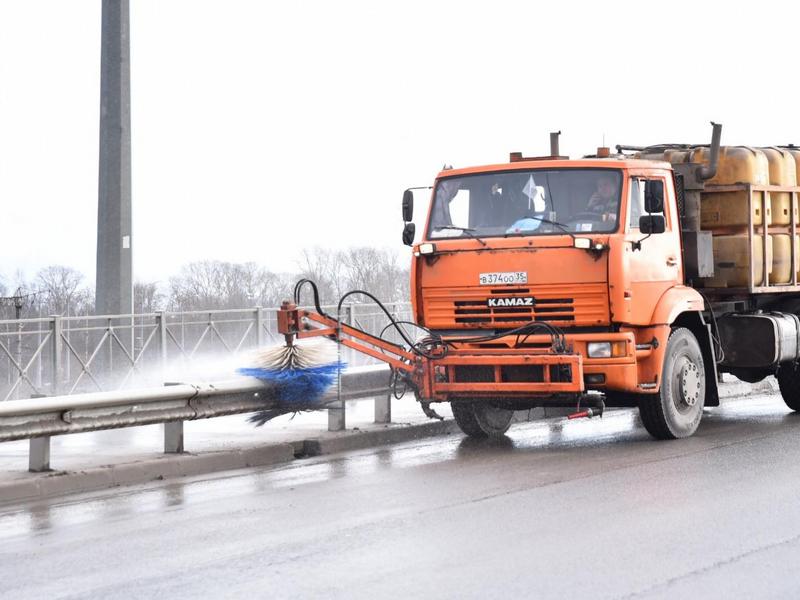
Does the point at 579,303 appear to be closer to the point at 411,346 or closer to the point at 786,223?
the point at 411,346

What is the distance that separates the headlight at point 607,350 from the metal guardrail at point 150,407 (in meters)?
2.48

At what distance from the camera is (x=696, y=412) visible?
13.4m

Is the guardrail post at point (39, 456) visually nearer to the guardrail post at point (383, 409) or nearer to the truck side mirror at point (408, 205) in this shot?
the guardrail post at point (383, 409)

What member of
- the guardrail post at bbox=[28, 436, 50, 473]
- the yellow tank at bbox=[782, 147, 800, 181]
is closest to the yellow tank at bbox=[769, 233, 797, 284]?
the yellow tank at bbox=[782, 147, 800, 181]

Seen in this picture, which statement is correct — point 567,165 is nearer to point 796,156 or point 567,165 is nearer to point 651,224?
point 651,224

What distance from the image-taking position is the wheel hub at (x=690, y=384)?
1323 cm

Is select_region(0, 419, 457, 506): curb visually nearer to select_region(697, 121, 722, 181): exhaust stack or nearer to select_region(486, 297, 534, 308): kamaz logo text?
select_region(486, 297, 534, 308): kamaz logo text

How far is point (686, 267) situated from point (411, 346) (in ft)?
10.1

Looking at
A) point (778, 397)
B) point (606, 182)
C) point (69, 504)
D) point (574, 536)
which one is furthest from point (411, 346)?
point (778, 397)

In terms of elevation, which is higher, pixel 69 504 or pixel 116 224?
pixel 116 224

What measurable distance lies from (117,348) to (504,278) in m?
7.76

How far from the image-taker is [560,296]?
1244 cm

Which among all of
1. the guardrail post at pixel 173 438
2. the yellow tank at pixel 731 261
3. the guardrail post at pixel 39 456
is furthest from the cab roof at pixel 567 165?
the guardrail post at pixel 39 456

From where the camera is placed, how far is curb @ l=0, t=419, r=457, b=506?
34.0 feet
